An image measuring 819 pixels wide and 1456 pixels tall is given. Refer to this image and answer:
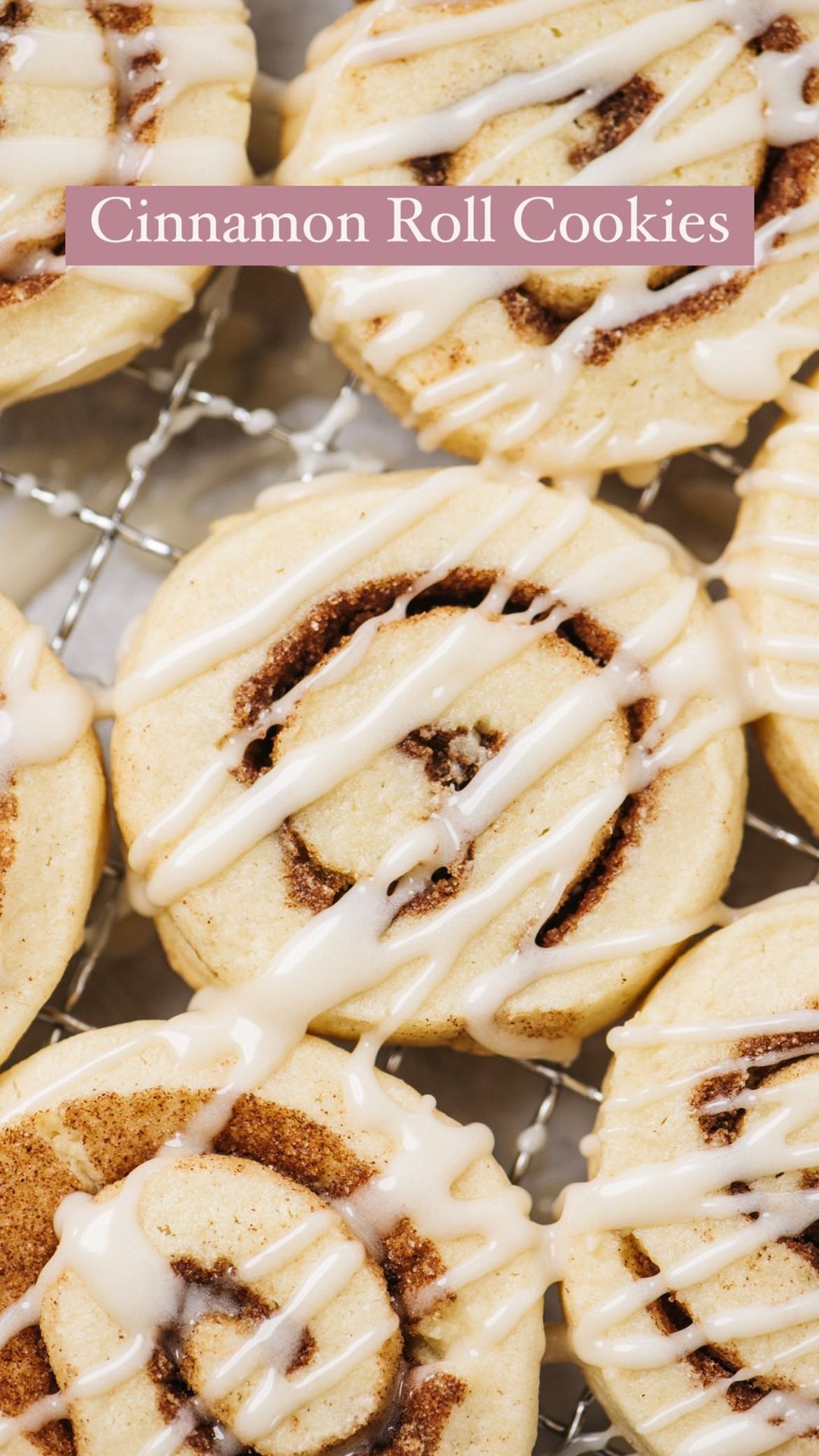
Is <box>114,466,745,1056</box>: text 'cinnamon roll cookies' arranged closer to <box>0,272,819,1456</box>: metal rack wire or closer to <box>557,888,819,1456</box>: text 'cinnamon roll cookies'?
<box>557,888,819,1456</box>: text 'cinnamon roll cookies'

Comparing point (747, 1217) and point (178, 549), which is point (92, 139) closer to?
point (178, 549)

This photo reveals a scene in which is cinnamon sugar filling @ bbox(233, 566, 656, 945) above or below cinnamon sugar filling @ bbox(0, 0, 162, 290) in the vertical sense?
below

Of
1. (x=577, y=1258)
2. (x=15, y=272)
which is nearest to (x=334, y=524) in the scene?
(x=15, y=272)

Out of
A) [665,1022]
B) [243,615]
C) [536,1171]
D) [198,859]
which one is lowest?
[536,1171]

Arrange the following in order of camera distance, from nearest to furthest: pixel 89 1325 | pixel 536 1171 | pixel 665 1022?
pixel 89 1325 → pixel 665 1022 → pixel 536 1171

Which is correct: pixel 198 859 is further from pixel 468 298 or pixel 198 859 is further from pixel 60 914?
pixel 468 298

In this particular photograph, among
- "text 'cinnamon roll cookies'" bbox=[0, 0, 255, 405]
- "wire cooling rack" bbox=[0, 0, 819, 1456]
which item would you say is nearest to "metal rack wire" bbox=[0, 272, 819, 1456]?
"wire cooling rack" bbox=[0, 0, 819, 1456]
